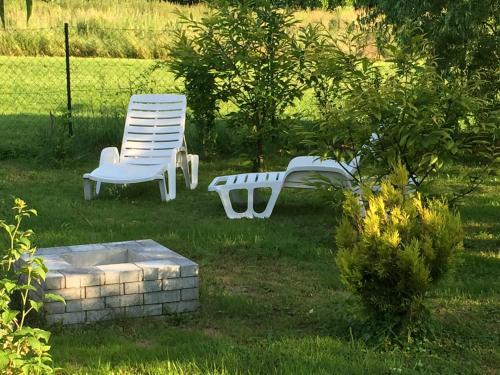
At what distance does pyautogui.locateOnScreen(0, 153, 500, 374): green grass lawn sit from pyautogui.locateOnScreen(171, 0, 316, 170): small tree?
1480 millimetres

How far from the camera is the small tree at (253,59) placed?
878 centimetres

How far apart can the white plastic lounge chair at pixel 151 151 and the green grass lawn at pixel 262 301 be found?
275 millimetres

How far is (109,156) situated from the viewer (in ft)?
27.7

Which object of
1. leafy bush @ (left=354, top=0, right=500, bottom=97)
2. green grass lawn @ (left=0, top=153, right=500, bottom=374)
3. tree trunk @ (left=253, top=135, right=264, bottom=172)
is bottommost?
green grass lawn @ (left=0, top=153, right=500, bottom=374)

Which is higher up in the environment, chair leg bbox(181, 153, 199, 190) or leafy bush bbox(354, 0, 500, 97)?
leafy bush bbox(354, 0, 500, 97)

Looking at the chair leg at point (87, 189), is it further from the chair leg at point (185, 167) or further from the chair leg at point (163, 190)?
the chair leg at point (185, 167)

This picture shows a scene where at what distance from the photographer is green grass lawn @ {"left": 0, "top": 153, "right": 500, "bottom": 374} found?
3.62m

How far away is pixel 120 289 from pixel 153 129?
16.4ft

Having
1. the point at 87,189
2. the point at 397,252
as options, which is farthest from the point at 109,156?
the point at 397,252

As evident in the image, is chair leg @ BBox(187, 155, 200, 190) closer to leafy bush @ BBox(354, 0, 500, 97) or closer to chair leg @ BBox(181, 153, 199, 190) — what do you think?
chair leg @ BBox(181, 153, 199, 190)

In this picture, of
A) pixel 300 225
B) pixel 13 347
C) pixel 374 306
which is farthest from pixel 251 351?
pixel 300 225

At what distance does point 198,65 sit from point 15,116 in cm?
564

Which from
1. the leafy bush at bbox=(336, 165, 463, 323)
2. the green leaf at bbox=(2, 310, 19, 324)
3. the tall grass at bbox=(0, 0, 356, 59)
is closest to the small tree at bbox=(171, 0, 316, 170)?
the leafy bush at bbox=(336, 165, 463, 323)

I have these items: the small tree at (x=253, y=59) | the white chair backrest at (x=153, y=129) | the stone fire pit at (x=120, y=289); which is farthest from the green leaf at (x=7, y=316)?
the small tree at (x=253, y=59)
